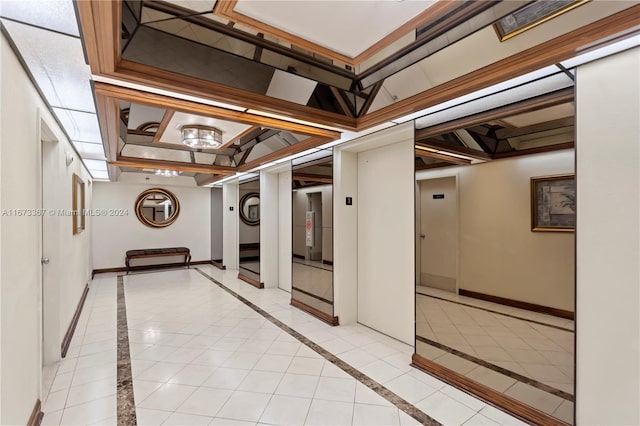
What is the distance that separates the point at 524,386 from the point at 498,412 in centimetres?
41

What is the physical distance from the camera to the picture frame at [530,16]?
1.64 m

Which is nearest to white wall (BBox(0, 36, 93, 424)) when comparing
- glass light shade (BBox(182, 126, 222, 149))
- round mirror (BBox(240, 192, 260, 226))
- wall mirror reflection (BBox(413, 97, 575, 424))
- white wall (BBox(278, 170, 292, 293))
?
glass light shade (BBox(182, 126, 222, 149))

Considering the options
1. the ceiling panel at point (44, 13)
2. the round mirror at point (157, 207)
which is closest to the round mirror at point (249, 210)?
the round mirror at point (157, 207)

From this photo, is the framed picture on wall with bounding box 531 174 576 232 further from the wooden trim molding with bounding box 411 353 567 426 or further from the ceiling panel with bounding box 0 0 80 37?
the ceiling panel with bounding box 0 0 80 37

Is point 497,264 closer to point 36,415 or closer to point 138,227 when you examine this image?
point 36,415

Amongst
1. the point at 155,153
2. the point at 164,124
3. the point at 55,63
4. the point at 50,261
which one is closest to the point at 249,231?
the point at 155,153

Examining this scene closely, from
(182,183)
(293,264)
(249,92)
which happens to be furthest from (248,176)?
(249,92)

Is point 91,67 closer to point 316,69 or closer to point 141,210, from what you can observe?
point 316,69

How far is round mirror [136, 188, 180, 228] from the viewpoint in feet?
28.8

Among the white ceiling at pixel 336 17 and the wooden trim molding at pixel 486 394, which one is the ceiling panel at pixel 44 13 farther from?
the wooden trim molding at pixel 486 394

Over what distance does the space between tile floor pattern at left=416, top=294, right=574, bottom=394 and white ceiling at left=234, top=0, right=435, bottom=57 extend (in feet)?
8.07

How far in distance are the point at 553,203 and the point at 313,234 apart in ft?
11.0

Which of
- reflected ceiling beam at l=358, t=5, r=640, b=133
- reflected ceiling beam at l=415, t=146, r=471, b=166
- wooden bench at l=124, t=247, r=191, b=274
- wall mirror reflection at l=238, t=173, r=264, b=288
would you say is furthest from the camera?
wooden bench at l=124, t=247, r=191, b=274

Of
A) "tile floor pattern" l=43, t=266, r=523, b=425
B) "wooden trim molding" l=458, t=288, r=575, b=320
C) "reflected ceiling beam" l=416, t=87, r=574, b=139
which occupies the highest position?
"reflected ceiling beam" l=416, t=87, r=574, b=139
